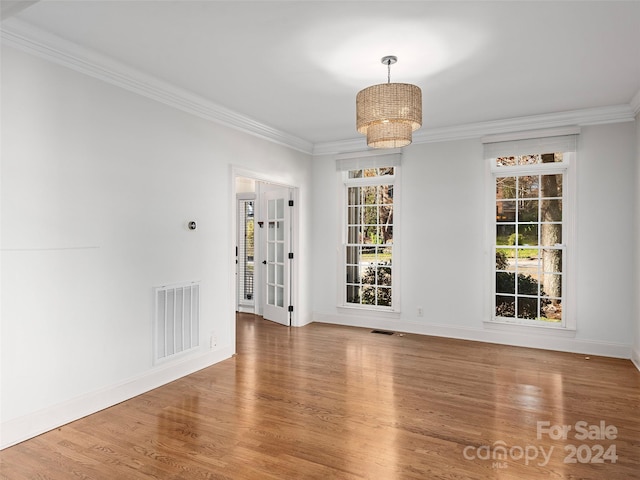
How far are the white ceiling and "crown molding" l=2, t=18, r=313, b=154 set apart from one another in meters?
0.04

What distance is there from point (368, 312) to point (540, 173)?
2910 millimetres

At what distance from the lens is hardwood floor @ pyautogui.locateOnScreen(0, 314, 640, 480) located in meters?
2.42

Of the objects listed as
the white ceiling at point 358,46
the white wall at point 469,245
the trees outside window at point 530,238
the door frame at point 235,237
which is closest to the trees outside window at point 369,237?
the white wall at point 469,245

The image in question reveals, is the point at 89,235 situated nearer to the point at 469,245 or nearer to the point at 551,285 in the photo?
the point at 469,245

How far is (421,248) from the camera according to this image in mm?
5598

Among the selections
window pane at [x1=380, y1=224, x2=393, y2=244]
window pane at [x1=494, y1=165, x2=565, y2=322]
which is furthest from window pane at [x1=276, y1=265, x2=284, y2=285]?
window pane at [x1=494, y1=165, x2=565, y2=322]

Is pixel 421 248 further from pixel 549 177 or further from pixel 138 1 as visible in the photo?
pixel 138 1

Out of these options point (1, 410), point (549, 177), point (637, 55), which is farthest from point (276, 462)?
point (549, 177)

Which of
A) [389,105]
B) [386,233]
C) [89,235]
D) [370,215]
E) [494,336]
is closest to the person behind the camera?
[389,105]

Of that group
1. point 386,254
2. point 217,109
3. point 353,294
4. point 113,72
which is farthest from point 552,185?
point 113,72

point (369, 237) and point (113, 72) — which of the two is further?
point (369, 237)

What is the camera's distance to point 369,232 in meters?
6.08

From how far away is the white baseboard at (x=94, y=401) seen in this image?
2693mm

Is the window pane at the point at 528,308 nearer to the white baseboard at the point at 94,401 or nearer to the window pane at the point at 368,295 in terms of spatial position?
the window pane at the point at 368,295
